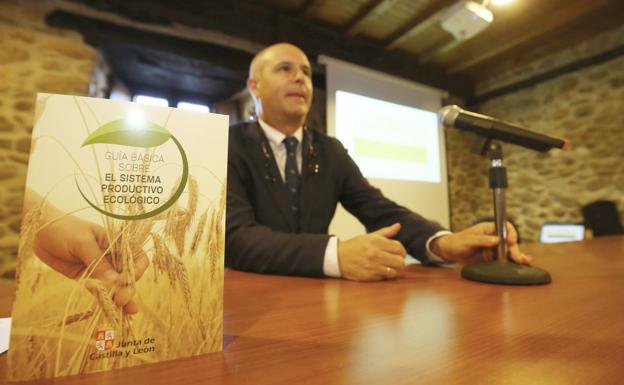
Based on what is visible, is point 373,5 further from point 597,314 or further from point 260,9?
point 597,314

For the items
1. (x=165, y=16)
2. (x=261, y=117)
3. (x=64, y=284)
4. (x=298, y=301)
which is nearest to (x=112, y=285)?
(x=64, y=284)

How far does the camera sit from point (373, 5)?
241cm

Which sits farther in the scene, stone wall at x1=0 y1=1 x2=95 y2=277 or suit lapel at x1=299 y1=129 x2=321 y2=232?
stone wall at x1=0 y1=1 x2=95 y2=277

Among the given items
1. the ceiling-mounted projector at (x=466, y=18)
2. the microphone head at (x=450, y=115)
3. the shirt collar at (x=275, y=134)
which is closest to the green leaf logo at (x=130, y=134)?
the microphone head at (x=450, y=115)

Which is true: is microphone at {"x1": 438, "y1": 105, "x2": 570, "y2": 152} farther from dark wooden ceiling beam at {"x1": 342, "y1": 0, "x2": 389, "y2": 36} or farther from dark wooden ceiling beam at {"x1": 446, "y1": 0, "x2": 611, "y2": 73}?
dark wooden ceiling beam at {"x1": 446, "y1": 0, "x2": 611, "y2": 73}

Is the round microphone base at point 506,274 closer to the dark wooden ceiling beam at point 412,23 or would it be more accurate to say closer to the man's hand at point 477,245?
the man's hand at point 477,245

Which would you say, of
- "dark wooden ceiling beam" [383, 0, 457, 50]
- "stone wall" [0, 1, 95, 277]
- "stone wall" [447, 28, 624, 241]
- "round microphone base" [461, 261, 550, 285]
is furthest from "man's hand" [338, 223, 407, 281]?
"stone wall" [447, 28, 624, 241]

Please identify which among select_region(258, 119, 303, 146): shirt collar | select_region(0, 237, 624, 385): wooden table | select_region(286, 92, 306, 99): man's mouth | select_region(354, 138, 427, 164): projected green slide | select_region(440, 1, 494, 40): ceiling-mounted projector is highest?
select_region(440, 1, 494, 40): ceiling-mounted projector

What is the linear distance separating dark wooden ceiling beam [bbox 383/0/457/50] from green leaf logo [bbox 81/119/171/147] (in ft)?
8.83

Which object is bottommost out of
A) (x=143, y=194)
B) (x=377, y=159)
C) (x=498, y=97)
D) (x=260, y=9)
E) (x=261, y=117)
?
(x=143, y=194)

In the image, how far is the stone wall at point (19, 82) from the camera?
1871 millimetres

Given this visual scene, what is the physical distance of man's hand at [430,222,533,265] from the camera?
23.5 inches

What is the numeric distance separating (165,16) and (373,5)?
1.53 meters

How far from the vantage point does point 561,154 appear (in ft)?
10.1
